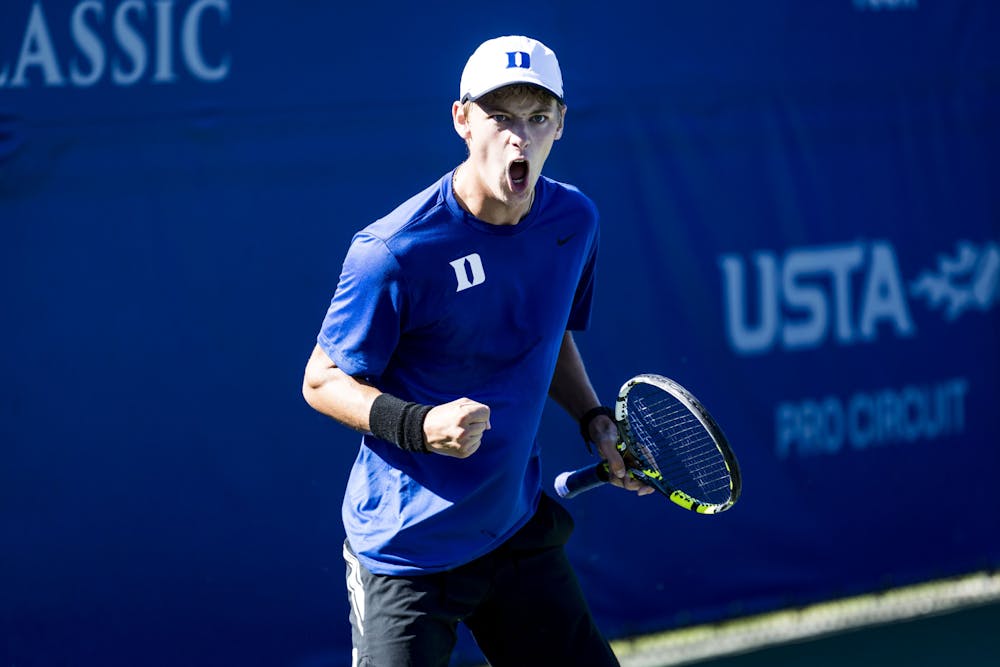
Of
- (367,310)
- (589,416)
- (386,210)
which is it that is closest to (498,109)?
(367,310)

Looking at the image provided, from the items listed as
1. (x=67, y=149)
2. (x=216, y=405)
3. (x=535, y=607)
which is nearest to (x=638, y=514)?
(x=216, y=405)

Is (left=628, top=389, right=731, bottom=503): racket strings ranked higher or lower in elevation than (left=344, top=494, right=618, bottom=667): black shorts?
higher

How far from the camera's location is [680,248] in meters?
4.66

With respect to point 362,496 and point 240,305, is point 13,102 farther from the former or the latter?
point 362,496

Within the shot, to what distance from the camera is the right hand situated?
251 centimetres

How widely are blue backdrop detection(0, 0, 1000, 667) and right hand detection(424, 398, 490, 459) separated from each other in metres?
1.59

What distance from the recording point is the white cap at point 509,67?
272cm

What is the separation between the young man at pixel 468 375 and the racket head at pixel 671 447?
0.06 m

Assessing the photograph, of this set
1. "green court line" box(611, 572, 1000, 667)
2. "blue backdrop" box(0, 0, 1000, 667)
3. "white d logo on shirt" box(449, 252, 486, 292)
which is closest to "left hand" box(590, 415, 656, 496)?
"white d logo on shirt" box(449, 252, 486, 292)

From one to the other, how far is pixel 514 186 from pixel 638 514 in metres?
2.14

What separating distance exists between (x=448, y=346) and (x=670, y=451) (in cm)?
62

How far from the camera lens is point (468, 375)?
282 centimetres

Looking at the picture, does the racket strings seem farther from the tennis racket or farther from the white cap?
the white cap

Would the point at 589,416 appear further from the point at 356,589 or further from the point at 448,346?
the point at 356,589
